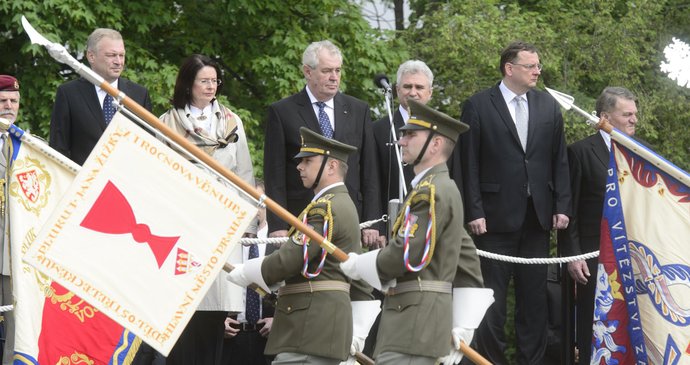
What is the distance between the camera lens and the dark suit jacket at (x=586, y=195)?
422 inches

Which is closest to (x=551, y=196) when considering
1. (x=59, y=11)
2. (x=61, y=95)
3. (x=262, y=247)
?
(x=262, y=247)

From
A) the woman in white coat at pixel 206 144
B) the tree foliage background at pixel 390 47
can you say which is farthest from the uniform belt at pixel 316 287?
the tree foliage background at pixel 390 47

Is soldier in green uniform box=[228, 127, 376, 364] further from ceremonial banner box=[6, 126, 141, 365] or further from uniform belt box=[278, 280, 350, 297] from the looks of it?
ceremonial banner box=[6, 126, 141, 365]

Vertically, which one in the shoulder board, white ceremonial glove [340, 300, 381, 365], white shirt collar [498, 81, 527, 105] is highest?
white shirt collar [498, 81, 527, 105]

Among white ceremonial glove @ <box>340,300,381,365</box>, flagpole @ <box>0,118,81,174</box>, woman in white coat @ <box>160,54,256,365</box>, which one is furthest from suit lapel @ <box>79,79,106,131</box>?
white ceremonial glove @ <box>340,300,381,365</box>

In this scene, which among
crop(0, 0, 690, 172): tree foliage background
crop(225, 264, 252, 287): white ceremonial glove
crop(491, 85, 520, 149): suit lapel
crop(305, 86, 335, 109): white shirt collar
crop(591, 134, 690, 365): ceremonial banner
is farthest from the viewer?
crop(0, 0, 690, 172): tree foliage background

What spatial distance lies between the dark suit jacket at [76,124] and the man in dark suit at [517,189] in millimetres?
2664

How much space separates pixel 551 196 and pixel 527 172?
0.28 metres

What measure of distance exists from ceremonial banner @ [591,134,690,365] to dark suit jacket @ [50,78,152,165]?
11.7 ft

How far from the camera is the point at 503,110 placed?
1058 centimetres

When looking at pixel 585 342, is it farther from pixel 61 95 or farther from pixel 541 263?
pixel 61 95

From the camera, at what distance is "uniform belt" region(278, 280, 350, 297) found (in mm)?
8297

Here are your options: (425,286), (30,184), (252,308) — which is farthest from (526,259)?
(30,184)

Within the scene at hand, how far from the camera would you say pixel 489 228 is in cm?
1045
